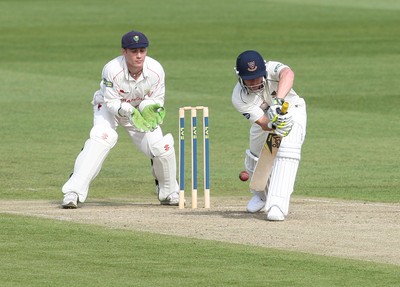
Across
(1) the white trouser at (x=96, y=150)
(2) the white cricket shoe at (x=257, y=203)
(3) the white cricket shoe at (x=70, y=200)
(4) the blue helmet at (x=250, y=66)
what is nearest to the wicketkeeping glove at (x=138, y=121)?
(1) the white trouser at (x=96, y=150)

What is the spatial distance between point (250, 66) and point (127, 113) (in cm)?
165

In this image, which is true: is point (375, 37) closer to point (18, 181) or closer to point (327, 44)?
point (327, 44)

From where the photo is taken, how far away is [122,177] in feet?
52.7

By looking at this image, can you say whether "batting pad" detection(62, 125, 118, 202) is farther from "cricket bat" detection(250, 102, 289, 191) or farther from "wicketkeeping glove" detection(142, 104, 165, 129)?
"cricket bat" detection(250, 102, 289, 191)

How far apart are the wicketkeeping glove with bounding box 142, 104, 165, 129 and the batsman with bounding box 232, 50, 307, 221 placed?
0.98 metres

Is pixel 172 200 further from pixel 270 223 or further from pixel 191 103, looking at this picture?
pixel 191 103

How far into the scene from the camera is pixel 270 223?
1205 centimetres

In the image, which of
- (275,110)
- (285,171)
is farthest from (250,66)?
(285,171)

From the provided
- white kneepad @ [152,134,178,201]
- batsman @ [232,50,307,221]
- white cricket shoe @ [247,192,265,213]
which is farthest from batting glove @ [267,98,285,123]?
white kneepad @ [152,134,178,201]

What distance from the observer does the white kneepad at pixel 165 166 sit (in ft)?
44.5

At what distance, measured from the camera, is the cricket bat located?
12397 mm

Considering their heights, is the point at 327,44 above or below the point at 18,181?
above

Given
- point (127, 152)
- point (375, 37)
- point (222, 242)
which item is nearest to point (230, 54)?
point (375, 37)

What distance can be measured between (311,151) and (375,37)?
1648cm
